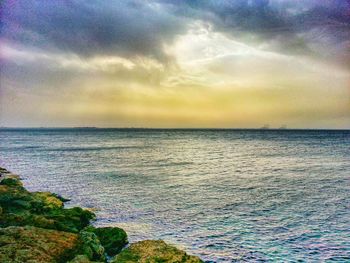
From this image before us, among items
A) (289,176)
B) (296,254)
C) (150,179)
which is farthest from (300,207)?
(150,179)

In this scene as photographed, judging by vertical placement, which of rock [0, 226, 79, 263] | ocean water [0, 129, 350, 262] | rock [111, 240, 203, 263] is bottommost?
ocean water [0, 129, 350, 262]

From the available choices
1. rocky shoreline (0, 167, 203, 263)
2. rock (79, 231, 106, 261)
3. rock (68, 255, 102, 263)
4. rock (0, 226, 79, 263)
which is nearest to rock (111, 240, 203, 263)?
rocky shoreline (0, 167, 203, 263)

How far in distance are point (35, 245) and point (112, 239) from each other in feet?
18.4

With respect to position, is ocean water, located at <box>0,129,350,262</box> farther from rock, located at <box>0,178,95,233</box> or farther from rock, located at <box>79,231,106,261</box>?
rock, located at <box>79,231,106,261</box>

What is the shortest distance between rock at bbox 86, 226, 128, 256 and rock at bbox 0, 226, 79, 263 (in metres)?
2.58

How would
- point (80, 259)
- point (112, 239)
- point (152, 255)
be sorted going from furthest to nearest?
1. point (112, 239)
2. point (152, 255)
3. point (80, 259)

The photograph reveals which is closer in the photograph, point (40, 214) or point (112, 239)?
point (112, 239)

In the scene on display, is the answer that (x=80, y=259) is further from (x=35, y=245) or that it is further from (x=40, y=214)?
(x=40, y=214)

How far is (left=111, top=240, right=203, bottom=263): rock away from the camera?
15.8 meters

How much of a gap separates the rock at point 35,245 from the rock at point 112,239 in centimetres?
258

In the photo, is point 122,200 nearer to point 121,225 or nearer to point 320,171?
point 121,225

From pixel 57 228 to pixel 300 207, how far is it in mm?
21778

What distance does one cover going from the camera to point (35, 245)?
14.7m

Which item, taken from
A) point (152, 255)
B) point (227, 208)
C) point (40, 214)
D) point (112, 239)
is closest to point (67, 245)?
point (112, 239)
